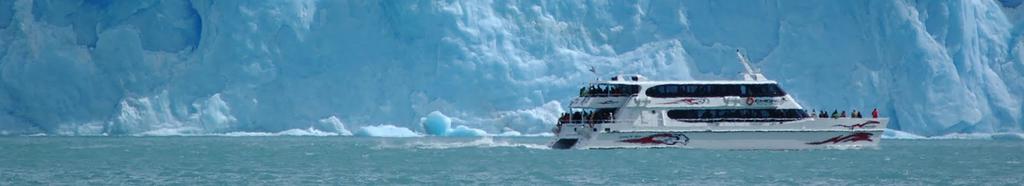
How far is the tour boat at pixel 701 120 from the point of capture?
38219 millimetres

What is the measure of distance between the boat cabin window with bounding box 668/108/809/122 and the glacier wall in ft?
40.6

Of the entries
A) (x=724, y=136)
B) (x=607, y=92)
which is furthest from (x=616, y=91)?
(x=724, y=136)

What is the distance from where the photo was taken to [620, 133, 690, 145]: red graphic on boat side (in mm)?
38281

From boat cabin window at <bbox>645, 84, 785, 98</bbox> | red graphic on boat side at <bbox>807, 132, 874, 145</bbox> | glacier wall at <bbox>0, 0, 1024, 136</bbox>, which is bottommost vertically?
red graphic on boat side at <bbox>807, 132, 874, 145</bbox>

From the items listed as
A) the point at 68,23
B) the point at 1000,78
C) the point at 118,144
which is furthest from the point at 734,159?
the point at 68,23

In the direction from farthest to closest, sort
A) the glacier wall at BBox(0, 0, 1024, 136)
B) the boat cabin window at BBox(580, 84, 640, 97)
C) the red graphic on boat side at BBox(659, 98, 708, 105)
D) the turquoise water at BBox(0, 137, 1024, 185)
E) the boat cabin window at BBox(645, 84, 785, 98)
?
the glacier wall at BBox(0, 0, 1024, 136) < the boat cabin window at BBox(580, 84, 640, 97) < the boat cabin window at BBox(645, 84, 785, 98) < the red graphic on boat side at BBox(659, 98, 708, 105) < the turquoise water at BBox(0, 137, 1024, 185)

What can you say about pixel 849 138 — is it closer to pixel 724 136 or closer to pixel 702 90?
pixel 724 136

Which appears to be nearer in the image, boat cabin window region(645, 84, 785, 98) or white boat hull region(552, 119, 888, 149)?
white boat hull region(552, 119, 888, 149)

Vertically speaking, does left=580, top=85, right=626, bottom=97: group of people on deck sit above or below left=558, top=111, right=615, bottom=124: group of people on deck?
above

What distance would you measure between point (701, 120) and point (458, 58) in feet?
43.6

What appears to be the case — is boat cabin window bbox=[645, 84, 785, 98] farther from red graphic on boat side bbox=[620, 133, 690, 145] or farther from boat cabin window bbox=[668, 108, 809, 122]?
red graphic on boat side bbox=[620, 133, 690, 145]

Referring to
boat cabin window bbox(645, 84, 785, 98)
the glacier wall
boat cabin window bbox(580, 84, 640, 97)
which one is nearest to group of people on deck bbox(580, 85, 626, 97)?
boat cabin window bbox(580, 84, 640, 97)

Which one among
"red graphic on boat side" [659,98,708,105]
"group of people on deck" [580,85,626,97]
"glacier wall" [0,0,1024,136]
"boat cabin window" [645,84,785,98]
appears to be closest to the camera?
"red graphic on boat side" [659,98,708,105]

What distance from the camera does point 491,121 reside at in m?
50.6
